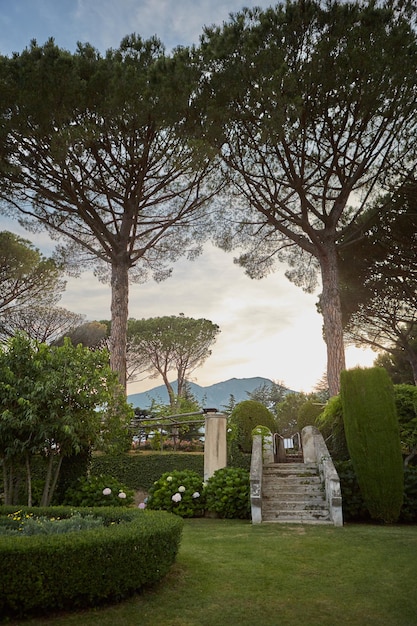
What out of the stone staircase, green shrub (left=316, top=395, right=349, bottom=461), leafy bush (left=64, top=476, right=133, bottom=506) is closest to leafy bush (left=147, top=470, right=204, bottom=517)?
leafy bush (left=64, top=476, right=133, bottom=506)

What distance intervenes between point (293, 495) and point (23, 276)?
47.9 feet

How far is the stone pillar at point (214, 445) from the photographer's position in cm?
941

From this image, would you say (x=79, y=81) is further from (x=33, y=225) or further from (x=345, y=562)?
(x=345, y=562)

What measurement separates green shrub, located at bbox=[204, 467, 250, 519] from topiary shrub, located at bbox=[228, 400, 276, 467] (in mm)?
1453

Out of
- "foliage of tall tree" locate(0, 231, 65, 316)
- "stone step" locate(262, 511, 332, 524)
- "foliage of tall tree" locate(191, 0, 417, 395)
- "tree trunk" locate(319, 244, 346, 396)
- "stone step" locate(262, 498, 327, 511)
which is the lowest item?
"stone step" locate(262, 511, 332, 524)

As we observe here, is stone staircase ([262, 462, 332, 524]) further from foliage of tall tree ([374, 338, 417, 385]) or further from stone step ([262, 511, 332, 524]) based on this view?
foliage of tall tree ([374, 338, 417, 385])

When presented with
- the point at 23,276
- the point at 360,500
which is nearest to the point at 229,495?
the point at 360,500

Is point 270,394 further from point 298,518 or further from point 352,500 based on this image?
point 298,518

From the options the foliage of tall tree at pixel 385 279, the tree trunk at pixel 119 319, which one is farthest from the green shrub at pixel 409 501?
the foliage of tall tree at pixel 385 279

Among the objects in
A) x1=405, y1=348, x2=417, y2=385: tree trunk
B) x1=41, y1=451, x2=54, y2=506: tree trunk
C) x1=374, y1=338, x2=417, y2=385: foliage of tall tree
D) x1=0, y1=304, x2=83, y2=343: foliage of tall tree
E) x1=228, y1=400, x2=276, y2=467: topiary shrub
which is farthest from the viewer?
x1=0, y1=304, x2=83, y2=343: foliage of tall tree

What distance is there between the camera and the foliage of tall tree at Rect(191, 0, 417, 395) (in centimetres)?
1165

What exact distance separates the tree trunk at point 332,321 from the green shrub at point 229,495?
4373 millimetres

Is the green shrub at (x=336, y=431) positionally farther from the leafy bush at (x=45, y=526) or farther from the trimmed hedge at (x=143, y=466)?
the leafy bush at (x=45, y=526)

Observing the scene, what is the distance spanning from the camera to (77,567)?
3.55m
